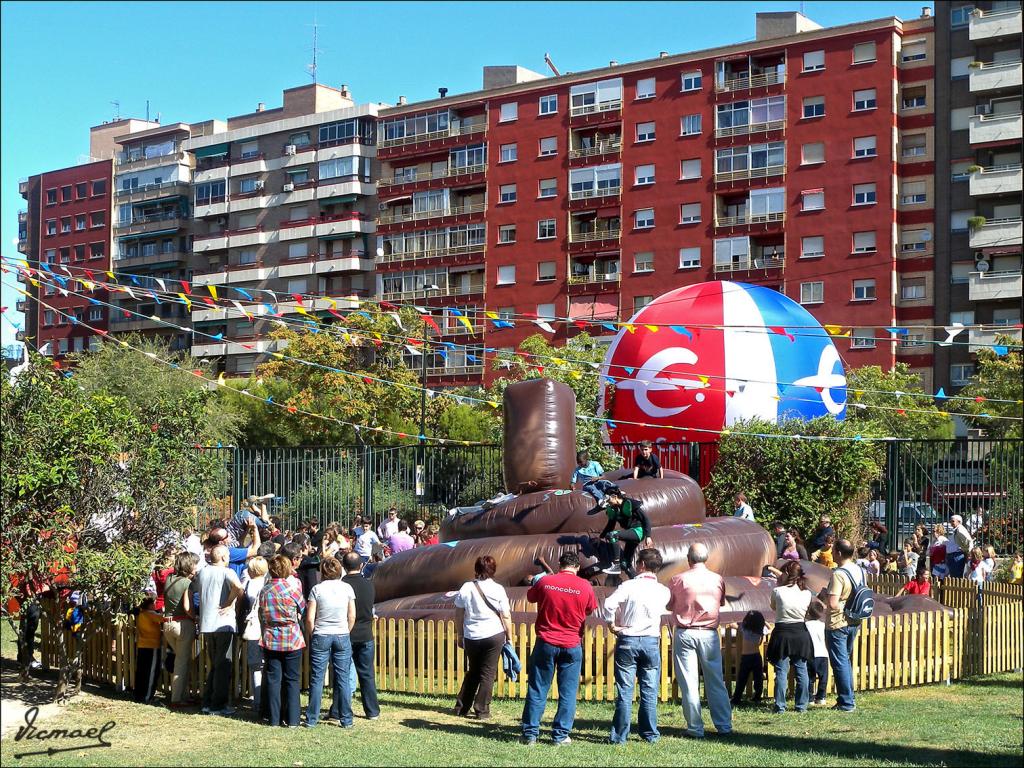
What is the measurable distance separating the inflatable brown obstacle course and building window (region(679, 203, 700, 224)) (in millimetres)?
44887

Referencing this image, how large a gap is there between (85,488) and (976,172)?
51.4m

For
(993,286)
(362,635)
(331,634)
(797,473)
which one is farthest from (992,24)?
(331,634)

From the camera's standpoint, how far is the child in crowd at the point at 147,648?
1409 centimetres

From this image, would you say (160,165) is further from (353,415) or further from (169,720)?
(169,720)

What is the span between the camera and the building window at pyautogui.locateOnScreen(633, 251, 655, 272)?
212 ft

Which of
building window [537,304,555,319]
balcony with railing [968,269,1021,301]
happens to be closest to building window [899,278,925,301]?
balcony with railing [968,269,1021,301]

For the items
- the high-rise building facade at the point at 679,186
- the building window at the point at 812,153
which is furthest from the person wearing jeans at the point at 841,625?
the building window at the point at 812,153

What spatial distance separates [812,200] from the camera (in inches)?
2384

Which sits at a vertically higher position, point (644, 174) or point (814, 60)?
point (814, 60)

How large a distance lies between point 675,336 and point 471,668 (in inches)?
735

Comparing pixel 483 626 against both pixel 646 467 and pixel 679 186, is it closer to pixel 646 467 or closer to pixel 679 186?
pixel 646 467

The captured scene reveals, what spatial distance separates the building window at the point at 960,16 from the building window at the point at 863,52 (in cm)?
368

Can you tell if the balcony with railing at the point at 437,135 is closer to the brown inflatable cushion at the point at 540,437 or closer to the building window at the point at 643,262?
the building window at the point at 643,262

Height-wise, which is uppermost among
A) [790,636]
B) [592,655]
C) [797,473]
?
[797,473]
